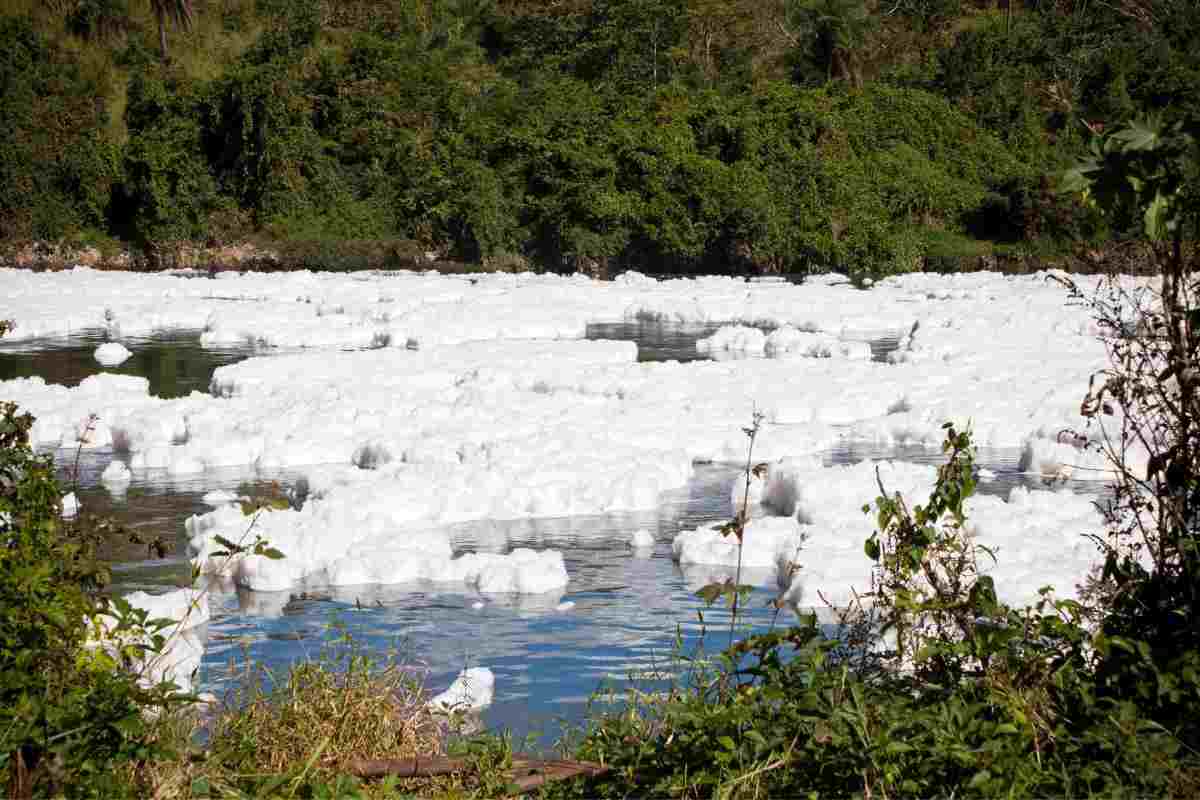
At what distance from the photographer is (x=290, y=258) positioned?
137ft

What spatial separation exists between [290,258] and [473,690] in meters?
37.4

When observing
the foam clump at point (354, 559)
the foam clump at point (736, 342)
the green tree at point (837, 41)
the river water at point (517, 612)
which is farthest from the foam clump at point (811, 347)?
the green tree at point (837, 41)

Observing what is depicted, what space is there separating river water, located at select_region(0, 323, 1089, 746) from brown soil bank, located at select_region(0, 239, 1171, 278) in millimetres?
31384

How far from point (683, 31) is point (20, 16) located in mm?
26155

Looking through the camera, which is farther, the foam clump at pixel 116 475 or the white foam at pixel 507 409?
the foam clump at pixel 116 475

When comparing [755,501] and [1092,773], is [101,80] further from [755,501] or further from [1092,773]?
[1092,773]

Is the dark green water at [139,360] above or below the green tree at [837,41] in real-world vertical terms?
below

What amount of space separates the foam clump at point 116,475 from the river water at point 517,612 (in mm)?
108

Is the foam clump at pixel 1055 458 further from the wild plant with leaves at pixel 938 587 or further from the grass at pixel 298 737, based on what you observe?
the grass at pixel 298 737

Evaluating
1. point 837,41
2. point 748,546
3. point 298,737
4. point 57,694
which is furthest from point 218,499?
point 837,41

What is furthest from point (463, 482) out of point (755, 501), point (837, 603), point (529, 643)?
point (837, 603)

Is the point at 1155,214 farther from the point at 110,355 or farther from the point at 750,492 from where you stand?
the point at 110,355

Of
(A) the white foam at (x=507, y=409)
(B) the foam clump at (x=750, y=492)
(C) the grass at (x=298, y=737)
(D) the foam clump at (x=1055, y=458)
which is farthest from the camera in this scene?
(D) the foam clump at (x=1055, y=458)

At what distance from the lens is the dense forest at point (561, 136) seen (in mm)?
41781
